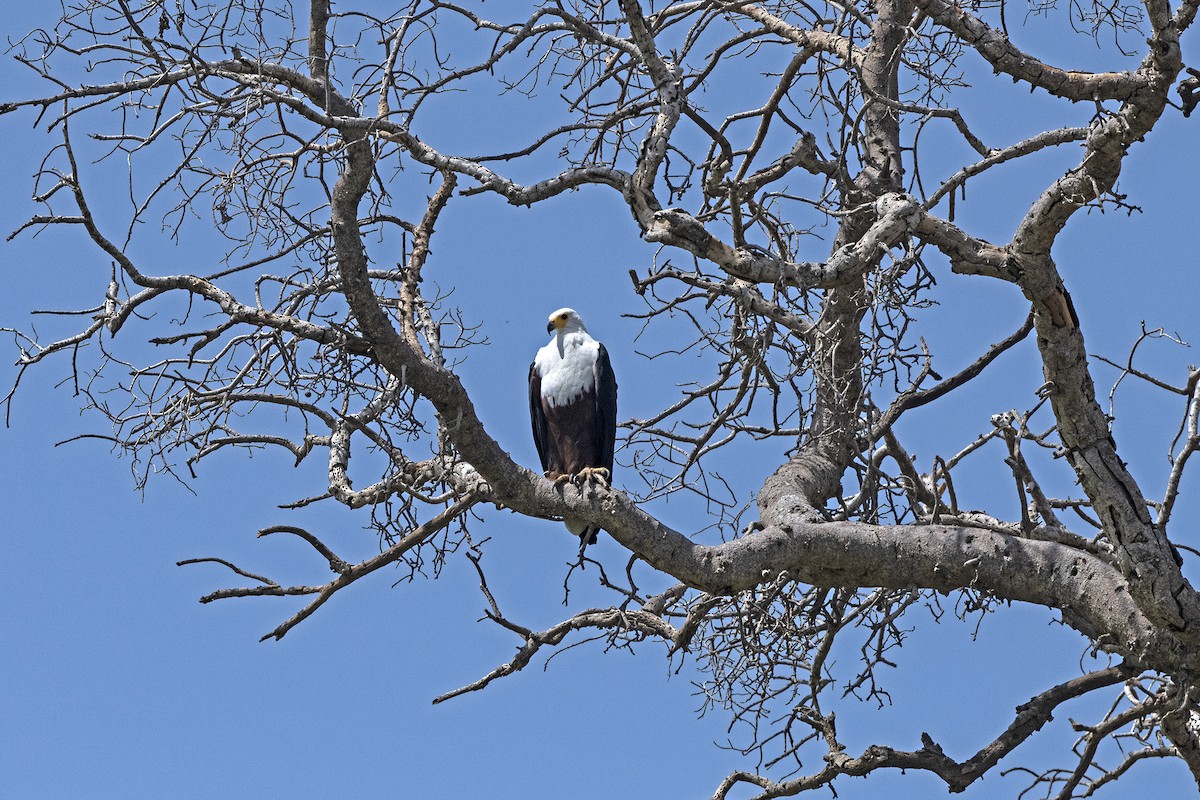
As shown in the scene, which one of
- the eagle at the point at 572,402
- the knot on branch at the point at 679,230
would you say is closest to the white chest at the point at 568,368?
the eagle at the point at 572,402

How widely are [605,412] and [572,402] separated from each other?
185mm

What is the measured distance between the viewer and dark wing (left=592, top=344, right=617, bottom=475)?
635 cm

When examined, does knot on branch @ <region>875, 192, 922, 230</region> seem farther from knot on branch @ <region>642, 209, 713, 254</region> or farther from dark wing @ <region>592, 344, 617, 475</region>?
dark wing @ <region>592, 344, 617, 475</region>

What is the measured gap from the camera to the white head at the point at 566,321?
6820 millimetres

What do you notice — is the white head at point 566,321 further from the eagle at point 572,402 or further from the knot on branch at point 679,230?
the knot on branch at point 679,230

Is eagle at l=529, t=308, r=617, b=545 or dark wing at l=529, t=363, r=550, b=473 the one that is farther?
dark wing at l=529, t=363, r=550, b=473

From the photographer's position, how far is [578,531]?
19.7 feet

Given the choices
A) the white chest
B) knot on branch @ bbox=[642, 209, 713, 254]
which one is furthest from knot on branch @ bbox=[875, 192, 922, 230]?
the white chest

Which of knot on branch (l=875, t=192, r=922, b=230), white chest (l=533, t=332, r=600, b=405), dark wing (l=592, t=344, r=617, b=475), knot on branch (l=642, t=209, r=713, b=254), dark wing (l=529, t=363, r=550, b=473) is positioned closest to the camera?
knot on branch (l=642, t=209, r=713, b=254)

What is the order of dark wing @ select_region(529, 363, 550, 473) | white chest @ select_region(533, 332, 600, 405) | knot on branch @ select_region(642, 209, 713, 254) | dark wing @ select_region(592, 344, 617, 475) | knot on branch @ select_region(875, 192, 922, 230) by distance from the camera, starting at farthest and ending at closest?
1. dark wing @ select_region(529, 363, 550, 473)
2. white chest @ select_region(533, 332, 600, 405)
3. dark wing @ select_region(592, 344, 617, 475)
4. knot on branch @ select_region(875, 192, 922, 230)
5. knot on branch @ select_region(642, 209, 713, 254)

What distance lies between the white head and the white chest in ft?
0.25

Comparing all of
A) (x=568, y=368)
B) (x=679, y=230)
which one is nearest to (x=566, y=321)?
(x=568, y=368)

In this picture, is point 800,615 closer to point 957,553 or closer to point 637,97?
point 957,553

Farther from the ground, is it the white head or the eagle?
the white head
